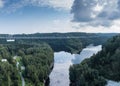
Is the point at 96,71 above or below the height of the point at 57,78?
above

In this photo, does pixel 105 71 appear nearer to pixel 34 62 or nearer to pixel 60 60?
pixel 34 62

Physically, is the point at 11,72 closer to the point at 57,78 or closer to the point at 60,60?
the point at 57,78

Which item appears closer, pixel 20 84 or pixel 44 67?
pixel 20 84

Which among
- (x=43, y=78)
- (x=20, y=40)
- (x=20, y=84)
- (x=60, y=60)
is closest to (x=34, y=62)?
(x=43, y=78)

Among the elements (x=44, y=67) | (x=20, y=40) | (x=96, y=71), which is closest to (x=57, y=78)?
(x=44, y=67)

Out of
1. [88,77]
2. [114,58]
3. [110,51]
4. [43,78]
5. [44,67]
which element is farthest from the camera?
[44,67]

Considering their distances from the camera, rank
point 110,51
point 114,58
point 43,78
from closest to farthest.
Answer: point 114,58
point 110,51
point 43,78
